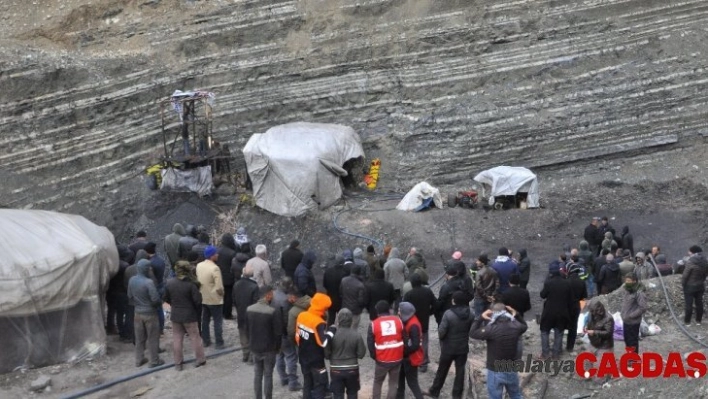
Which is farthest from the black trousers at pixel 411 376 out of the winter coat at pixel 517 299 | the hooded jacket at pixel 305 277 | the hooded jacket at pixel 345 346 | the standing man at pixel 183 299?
the standing man at pixel 183 299

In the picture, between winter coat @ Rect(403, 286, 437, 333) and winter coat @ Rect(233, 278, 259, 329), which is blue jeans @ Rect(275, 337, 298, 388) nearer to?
winter coat @ Rect(233, 278, 259, 329)

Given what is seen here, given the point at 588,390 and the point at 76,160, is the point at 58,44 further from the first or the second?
the point at 588,390

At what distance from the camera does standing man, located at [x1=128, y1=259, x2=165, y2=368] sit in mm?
13617

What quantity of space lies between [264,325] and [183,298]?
5.52 ft

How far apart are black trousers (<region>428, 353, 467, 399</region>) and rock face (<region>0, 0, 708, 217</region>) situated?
1188 cm

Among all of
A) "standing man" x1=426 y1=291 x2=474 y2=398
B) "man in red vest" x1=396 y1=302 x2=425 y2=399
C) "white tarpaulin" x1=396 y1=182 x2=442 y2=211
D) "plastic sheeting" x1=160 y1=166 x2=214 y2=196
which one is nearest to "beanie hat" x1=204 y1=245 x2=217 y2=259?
"man in red vest" x1=396 y1=302 x2=425 y2=399

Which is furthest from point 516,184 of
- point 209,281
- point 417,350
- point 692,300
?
point 417,350

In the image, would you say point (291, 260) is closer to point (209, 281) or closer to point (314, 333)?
point (209, 281)

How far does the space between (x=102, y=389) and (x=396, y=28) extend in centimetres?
1466

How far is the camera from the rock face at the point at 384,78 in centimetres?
2447

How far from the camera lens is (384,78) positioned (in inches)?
993

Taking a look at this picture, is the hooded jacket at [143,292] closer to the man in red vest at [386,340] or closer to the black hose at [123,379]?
the black hose at [123,379]

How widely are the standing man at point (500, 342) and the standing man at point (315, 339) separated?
1.79 metres

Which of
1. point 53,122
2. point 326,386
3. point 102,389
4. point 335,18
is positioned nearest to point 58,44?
point 53,122
